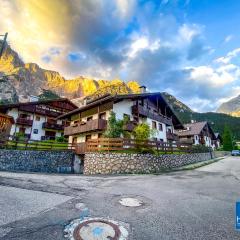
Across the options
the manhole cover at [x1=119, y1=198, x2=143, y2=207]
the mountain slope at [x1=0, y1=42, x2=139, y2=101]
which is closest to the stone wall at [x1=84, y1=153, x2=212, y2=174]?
the manhole cover at [x1=119, y1=198, x2=143, y2=207]

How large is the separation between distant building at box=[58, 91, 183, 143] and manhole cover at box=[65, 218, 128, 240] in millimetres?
19427

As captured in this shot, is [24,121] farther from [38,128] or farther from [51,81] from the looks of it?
[51,81]

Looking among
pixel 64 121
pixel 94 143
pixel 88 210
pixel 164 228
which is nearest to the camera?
pixel 164 228

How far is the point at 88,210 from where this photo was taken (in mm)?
6289

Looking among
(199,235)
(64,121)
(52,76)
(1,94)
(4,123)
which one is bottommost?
(199,235)

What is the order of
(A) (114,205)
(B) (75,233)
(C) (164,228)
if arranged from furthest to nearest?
(A) (114,205) < (C) (164,228) < (B) (75,233)

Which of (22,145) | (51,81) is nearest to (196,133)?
(22,145)

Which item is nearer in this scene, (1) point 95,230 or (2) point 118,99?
(1) point 95,230

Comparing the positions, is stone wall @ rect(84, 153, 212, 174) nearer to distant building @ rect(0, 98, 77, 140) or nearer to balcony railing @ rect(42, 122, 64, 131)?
distant building @ rect(0, 98, 77, 140)

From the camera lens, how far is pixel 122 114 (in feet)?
91.8

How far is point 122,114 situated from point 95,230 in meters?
23.5

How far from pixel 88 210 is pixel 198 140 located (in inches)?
2291

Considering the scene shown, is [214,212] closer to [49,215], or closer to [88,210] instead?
[88,210]

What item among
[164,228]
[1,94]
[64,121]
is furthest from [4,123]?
[1,94]
